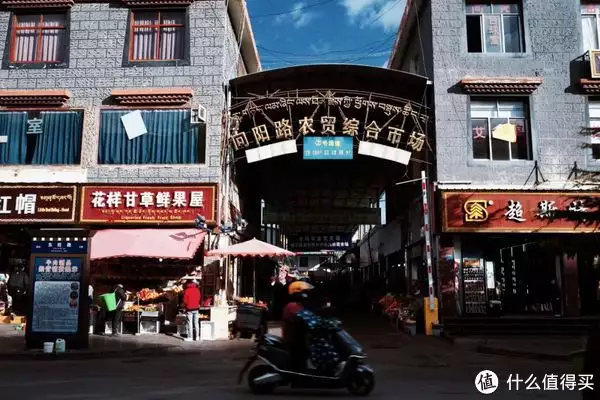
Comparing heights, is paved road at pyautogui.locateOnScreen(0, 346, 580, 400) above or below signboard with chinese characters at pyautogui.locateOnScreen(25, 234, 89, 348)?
below

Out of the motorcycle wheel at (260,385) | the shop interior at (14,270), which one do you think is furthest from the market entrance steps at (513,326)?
the shop interior at (14,270)

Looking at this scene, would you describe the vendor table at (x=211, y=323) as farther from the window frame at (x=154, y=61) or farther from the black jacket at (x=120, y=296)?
the window frame at (x=154, y=61)

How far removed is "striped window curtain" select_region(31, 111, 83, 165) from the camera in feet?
61.1

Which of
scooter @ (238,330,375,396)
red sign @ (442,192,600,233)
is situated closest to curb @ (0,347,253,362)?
scooter @ (238,330,375,396)

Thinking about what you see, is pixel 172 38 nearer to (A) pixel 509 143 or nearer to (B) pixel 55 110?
(B) pixel 55 110

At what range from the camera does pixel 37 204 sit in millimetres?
18094

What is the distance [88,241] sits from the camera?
43.7 feet

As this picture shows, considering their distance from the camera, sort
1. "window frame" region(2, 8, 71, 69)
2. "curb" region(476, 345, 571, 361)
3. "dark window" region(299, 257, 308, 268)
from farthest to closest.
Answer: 1. "dark window" region(299, 257, 308, 268)
2. "window frame" region(2, 8, 71, 69)
3. "curb" region(476, 345, 571, 361)

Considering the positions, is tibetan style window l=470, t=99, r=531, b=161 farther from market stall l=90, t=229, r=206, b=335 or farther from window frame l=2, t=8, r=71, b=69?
window frame l=2, t=8, r=71, b=69

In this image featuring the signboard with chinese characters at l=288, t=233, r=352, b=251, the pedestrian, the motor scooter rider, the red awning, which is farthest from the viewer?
the signboard with chinese characters at l=288, t=233, r=352, b=251

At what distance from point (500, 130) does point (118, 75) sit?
12.2 meters

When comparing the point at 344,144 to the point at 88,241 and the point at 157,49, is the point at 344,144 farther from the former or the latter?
the point at 88,241

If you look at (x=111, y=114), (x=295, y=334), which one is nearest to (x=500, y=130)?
(x=111, y=114)

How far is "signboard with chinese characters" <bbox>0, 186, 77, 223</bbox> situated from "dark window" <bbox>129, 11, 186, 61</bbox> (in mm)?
4830
